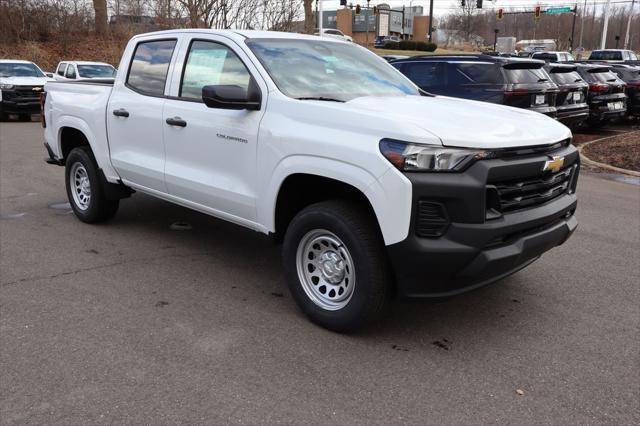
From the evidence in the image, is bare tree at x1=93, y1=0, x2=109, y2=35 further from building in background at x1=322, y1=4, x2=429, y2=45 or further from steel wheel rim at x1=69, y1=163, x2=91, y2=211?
building in background at x1=322, y1=4, x2=429, y2=45

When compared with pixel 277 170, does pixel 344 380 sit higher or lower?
lower

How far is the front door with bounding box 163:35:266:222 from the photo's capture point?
440 cm

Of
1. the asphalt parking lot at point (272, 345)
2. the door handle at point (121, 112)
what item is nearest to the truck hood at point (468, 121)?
the asphalt parking lot at point (272, 345)

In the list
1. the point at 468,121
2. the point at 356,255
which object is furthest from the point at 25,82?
the point at 468,121

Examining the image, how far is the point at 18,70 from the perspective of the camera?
805 inches

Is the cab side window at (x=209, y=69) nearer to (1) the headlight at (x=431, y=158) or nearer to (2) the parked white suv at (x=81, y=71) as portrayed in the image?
(1) the headlight at (x=431, y=158)

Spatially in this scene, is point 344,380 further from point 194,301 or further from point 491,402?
point 194,301

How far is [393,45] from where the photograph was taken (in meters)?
55.4

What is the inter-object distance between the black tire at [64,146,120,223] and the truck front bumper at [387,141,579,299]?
12.8ft

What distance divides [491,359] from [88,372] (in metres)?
2.40

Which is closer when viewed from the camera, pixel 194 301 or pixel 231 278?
pixel 194 301

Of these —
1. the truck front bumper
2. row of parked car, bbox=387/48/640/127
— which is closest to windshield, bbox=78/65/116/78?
row of parked car, bbox=387/48/640/127

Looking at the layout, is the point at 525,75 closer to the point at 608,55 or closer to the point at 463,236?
the point at 463,236

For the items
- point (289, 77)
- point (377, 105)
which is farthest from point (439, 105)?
point (289, 77)
